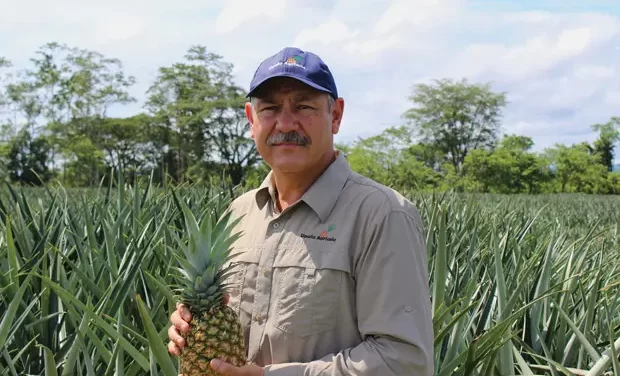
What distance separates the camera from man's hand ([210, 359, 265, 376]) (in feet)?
5.18

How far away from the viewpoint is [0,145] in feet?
141

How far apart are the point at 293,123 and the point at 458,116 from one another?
6875 cm

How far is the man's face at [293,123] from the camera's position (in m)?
1.91

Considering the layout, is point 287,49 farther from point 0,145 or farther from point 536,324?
point 0,145

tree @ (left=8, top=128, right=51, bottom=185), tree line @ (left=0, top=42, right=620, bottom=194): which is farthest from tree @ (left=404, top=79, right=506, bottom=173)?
tree @ (left=8, top=128, right=51, bottom=185)

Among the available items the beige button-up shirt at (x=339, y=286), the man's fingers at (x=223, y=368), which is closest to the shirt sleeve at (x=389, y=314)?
the beige button-up shirt at (x=339, y=286)

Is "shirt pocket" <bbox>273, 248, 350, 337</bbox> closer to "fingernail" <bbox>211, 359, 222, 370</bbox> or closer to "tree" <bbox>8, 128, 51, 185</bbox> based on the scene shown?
"fingernail" <bbox>211, 359, 222, 370</bbox>

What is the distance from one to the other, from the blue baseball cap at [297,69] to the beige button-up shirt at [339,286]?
27cm

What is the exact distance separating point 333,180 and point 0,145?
1838 inches

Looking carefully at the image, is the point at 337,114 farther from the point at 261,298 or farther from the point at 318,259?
the point at 261,298

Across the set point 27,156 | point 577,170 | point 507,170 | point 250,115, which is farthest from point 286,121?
point 577,170

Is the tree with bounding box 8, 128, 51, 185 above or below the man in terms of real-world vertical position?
above

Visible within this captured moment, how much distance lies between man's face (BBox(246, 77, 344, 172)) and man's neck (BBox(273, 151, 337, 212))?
0.14 ft

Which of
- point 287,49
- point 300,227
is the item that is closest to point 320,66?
point 287,49
